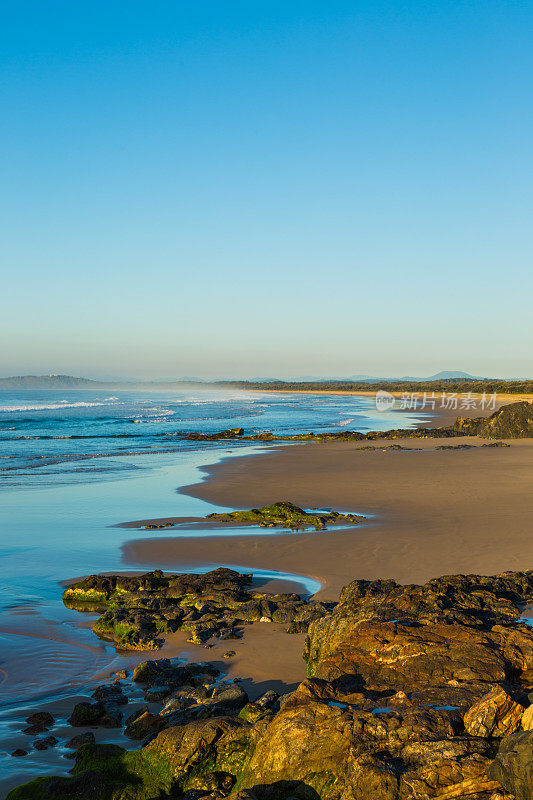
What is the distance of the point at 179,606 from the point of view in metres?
9.37

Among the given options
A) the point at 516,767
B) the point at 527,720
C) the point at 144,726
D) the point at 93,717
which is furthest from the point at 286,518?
the point at 516,767

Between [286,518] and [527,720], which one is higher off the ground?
[527,720]

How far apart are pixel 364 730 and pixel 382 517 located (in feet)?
39.5

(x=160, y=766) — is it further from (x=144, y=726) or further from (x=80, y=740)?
(x=80, y=740)

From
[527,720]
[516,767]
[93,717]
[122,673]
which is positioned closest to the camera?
[516,767]

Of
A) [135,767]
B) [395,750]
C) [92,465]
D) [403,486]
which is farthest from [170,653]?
[92,465]

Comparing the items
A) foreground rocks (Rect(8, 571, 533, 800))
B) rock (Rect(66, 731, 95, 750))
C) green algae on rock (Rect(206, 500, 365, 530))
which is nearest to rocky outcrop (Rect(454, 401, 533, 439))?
green algae on rock (Rect(206, 500, 365, 530))

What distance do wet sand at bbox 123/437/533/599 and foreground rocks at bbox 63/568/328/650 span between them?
49.2 inches

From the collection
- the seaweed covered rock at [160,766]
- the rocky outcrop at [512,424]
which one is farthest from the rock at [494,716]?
the rocky outcrop at [512,424]

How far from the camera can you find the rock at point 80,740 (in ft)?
17.8

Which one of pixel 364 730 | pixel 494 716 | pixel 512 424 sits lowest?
pixel 364 730

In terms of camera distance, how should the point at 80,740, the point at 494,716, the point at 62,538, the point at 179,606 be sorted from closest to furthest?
the point at 494,716, the point at 80,740, the point at 179,606, the point at 62,538

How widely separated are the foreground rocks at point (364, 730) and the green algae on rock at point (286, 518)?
885cm

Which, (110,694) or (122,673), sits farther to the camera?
(122,673)
